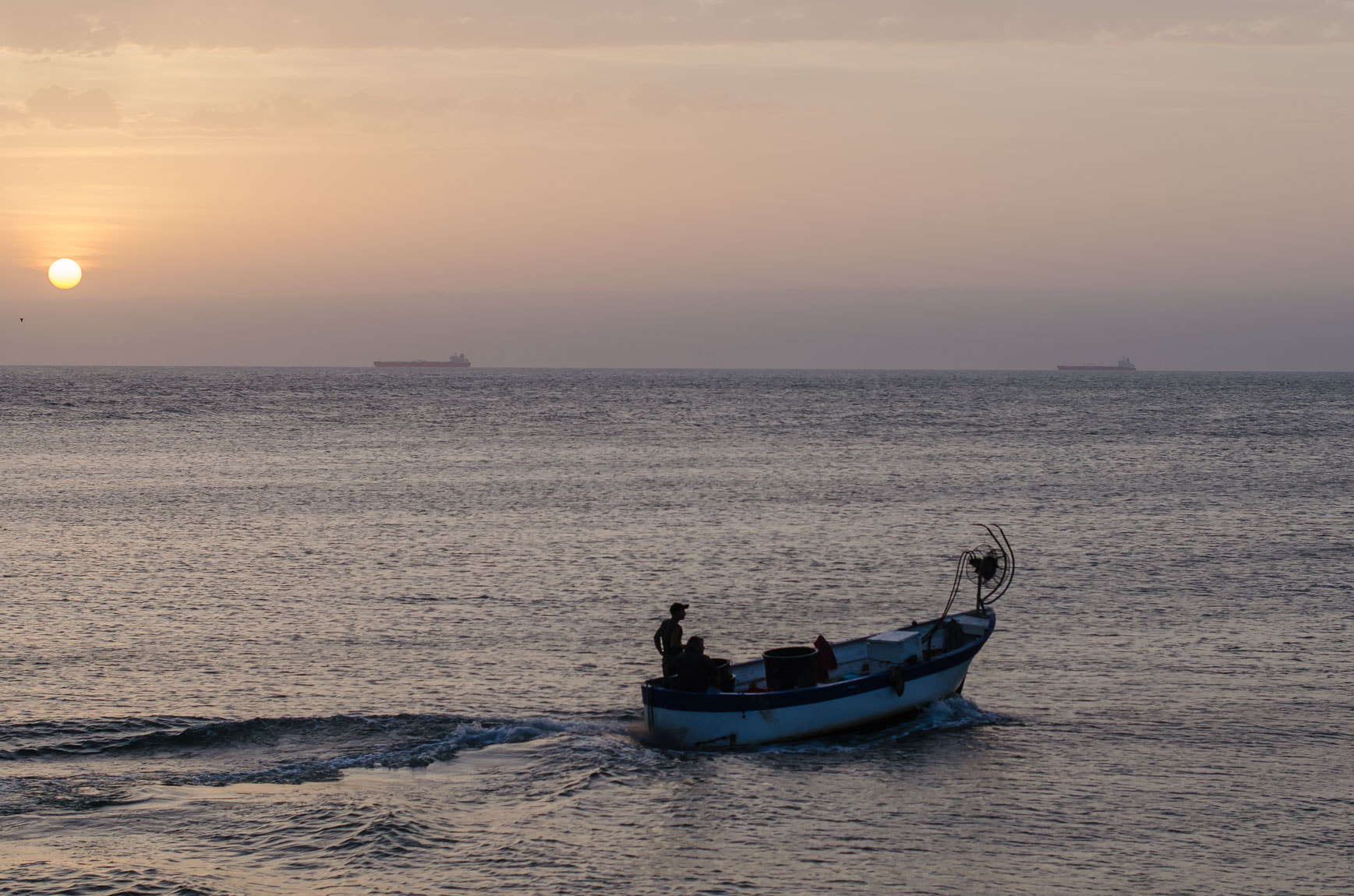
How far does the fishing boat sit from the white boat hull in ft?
0.04

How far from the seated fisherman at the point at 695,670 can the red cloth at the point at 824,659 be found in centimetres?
197

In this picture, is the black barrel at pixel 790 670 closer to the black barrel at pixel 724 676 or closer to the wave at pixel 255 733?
the black barrel at pixel 724 676

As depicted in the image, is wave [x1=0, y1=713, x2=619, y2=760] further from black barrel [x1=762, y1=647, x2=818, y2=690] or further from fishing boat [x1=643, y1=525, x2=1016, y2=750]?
black barrel [x1=762, y1=647, x2=818, y2=690]

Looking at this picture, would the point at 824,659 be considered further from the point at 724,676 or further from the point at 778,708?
the point at 724,676

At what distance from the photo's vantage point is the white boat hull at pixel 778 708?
19.6 metres

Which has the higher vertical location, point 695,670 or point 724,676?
point 695,670

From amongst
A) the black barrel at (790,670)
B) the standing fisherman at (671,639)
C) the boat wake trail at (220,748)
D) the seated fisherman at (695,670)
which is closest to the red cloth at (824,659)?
the black barrel at (790,670)

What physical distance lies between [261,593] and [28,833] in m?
15.8

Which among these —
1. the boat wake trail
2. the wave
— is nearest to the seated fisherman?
the boat wake trail

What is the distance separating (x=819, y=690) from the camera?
2009 centimetres

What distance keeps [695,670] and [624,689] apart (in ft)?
11.0

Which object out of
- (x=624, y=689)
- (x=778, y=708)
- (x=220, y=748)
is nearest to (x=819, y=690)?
(x=778, y=708)

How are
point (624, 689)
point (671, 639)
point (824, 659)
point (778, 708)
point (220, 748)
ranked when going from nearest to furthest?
point (220, 748) → point (778, 708) → point (671, 639) → point (824, 659) → point (624, 689)

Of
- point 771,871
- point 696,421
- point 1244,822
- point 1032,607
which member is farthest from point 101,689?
point 696,421
